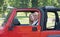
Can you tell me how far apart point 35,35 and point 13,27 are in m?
0.56

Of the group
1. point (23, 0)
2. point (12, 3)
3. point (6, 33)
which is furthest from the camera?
point (12, 3)

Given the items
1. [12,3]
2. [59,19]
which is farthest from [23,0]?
[59,19]

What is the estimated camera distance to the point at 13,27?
17.4 ft

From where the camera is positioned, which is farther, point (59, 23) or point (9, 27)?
point (59, 23)

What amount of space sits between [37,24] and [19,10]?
560 millimetres

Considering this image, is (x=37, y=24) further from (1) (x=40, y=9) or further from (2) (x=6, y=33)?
(2) (x=6, y=33)

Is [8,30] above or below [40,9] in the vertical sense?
below

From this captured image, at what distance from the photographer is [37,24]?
5.41 metres

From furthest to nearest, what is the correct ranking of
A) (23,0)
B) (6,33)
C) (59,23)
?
1. (23,0)
2. (59,23)
3. (6,33)

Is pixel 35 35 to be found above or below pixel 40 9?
below

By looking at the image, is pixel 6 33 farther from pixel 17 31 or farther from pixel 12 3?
pixel 12 3

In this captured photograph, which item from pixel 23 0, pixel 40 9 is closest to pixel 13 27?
pixel 40 9

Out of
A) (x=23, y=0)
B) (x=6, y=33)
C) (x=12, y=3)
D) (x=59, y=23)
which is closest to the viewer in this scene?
(x=6, y=33)

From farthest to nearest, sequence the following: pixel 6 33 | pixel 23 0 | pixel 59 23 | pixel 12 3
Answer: pixel 12 3 < pixel 23 0 < pixel 59 23 < pixel 6 33
